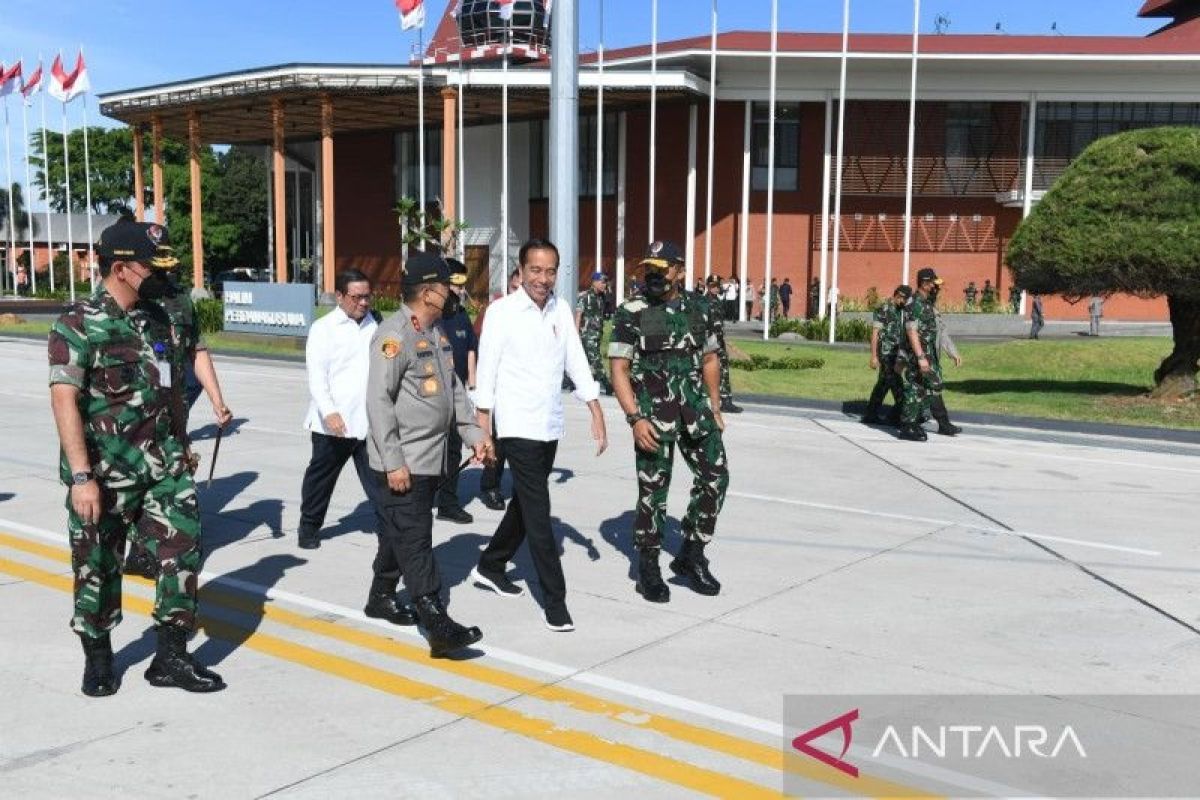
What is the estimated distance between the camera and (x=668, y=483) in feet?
20.3

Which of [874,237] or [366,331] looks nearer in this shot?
[366,331]

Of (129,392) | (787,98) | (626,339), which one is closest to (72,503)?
(129,392)

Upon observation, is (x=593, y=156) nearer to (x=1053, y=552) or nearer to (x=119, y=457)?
(x=1053, y=552)

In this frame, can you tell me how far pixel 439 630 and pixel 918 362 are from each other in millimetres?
8603

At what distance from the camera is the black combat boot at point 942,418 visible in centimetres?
1303

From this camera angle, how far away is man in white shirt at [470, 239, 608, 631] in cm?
559

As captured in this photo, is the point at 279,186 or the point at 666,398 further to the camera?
the point at 279,186

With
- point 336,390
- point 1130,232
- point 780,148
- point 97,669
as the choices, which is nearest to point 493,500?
point 336,390

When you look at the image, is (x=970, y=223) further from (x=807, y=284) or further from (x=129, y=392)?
(x=129, y=392)

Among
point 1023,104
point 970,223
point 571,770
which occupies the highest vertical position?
point 1023,104

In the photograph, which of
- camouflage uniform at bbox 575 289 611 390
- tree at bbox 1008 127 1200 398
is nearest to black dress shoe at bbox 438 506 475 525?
camouflage uniform at bbox 575 289 611 390

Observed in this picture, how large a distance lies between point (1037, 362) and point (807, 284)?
761 inches

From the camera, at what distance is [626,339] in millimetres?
6215

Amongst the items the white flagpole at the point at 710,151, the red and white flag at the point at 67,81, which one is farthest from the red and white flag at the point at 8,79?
the white flagpole at the point at 710,151
